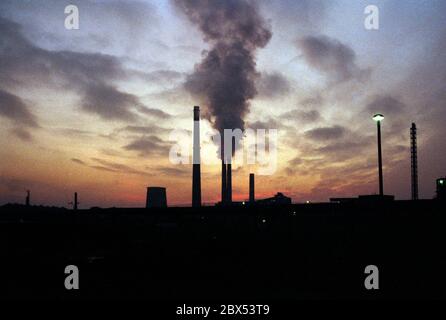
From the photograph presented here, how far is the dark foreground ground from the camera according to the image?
508 inches

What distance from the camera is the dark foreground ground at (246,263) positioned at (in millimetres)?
12914

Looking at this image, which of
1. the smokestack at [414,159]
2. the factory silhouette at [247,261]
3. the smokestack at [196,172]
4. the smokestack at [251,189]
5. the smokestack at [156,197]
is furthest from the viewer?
the smokestack at [156,197]

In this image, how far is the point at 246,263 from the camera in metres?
17.5

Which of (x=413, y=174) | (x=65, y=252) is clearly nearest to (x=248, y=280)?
(x=65, y=252)

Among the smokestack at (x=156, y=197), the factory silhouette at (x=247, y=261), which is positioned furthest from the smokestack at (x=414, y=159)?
the smokestack at (x=156, y=197)

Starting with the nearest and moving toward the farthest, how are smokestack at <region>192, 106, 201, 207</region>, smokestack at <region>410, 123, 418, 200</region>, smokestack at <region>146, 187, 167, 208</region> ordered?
1. smokestack at <region>410, 123, 418, 200</region>
2. smokestack at <region>192, 106, 201, 207</region>
3. smokestack at <region>146, 187, 167, 208</region>

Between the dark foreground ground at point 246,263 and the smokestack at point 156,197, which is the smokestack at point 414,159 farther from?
the smokestack at point 156,197

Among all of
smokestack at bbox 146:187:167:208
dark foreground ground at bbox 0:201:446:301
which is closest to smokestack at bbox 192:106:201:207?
smokestack at bbox 146:187:167:208

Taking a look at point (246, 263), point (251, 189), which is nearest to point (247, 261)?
point (246, 263)

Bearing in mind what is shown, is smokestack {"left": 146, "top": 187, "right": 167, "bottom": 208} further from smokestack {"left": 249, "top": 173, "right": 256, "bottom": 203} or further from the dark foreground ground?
the dark foreground ground

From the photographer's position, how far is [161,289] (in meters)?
13.5
